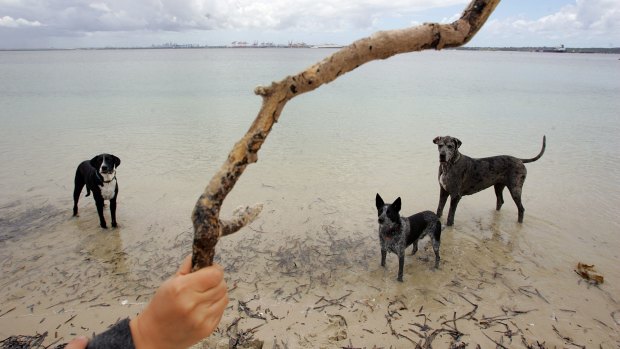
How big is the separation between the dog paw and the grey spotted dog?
3.29 meters

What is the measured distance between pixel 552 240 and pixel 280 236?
451 centimetres

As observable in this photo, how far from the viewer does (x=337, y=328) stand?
13.4 ft

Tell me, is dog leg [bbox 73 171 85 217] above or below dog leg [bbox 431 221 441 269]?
above

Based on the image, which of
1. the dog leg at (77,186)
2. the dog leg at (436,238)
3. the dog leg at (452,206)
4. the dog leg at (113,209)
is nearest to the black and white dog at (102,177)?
the dog leg at (113,209)

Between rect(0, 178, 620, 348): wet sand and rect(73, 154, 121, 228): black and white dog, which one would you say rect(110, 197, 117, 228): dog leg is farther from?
rect(0, 178, 620, 348): wet sand

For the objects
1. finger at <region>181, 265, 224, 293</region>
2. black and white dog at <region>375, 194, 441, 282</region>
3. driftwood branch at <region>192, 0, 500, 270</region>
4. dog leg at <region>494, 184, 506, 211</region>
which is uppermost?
driftwood branch at <region>192, 0, 500, 270</region>

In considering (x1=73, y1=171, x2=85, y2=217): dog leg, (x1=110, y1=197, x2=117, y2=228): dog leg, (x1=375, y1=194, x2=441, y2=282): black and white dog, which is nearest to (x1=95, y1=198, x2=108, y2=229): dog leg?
(x1=110, y1=197, x2=117, y2=228): dog leg

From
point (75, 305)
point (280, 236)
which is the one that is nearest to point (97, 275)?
point (75, 305)

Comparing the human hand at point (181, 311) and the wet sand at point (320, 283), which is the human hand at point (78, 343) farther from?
the wet sand at point (320, 283)

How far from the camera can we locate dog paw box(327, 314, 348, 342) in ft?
13.0

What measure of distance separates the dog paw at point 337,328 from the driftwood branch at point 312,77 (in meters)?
2.79

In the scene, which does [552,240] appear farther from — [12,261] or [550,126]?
[550,126]

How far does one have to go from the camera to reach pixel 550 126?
1459cm

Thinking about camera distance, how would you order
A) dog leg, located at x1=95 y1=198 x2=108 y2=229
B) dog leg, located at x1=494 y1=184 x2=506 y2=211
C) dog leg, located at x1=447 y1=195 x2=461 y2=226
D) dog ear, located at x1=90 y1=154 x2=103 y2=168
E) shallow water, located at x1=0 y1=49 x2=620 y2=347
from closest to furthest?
1. shallow water, located at x1=0 y1=49 x2=620 y2=347
2. dog ear, located at x1=90 y1=154 x2=103 y2=168
3. dog leg, located at x1=95 y1=198 x2=108 y2=229
4. dog leg, located at x1=447 y1=195 x2=461 y2=226
5. dog leg, located at x1=494 y1=184 x2=506 y2=211
